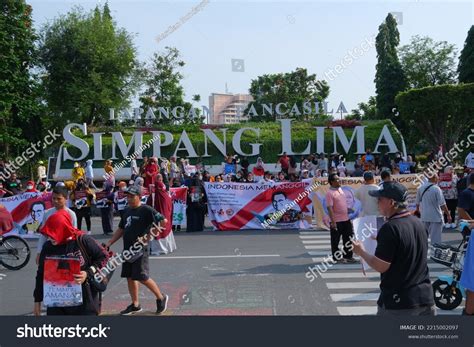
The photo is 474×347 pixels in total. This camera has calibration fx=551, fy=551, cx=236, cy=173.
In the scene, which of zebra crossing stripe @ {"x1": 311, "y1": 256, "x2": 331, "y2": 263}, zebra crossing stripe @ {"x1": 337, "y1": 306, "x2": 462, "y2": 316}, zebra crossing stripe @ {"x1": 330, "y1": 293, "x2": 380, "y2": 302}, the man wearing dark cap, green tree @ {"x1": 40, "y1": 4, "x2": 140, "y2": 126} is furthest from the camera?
green tree @ {"x1": 40, "y1": 4, "x2": 140, "y2": 126}

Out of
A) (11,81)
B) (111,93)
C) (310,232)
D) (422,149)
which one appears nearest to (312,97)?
(422,149)

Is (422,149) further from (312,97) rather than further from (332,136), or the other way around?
(332,136)

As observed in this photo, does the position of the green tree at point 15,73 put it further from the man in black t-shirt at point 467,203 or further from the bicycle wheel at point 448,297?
the bicycle wheel at point 448,297

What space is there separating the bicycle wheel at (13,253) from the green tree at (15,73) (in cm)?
2418

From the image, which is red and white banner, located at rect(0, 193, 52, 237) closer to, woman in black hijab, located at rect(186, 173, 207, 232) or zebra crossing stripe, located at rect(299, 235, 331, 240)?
woman in black hijab, located at rect(186, 173, 207, 232)

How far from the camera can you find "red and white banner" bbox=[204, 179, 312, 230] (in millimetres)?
16453

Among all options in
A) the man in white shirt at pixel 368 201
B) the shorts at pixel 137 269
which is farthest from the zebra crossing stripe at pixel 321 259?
the shorts at pixel 137 269

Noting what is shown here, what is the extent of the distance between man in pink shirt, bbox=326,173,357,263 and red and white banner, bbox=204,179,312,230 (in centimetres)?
511

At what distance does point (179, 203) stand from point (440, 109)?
71.5 ft

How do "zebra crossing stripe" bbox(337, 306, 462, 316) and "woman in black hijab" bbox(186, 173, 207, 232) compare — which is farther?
"woman in black hijab" bbox(186, 173, 207, 232)

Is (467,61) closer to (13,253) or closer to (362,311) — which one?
(362,311)

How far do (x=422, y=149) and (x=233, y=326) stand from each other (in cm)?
5071

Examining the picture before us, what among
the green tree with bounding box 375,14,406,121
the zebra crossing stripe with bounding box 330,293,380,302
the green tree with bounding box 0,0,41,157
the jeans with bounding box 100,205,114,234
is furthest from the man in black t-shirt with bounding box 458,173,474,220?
the green tree with bounding box 375,14,406,121

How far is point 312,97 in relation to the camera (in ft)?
193
